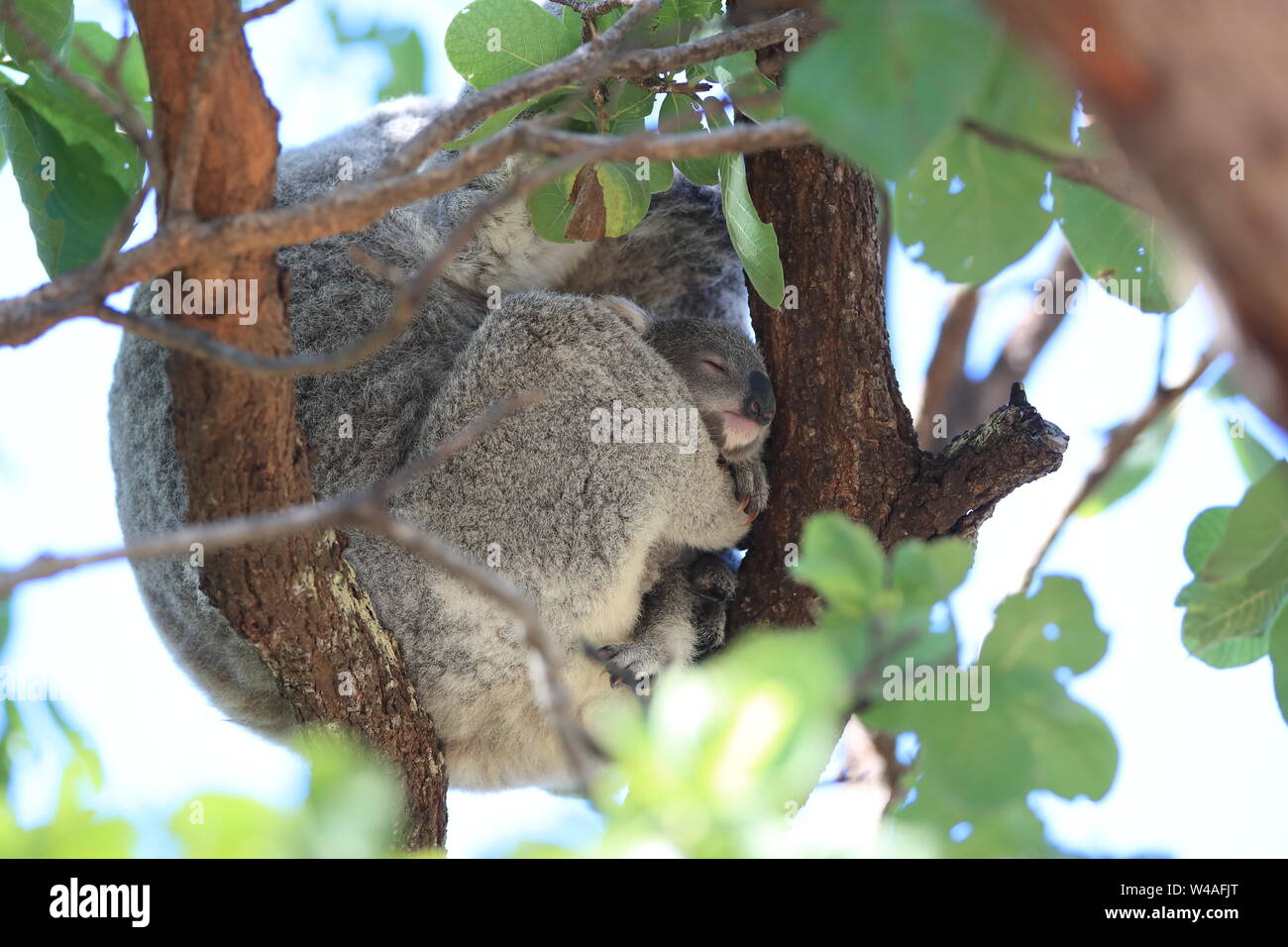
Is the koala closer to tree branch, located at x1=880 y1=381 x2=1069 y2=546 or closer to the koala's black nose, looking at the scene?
the koala's black nose

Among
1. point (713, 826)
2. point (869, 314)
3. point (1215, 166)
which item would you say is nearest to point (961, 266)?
point (869, 314)

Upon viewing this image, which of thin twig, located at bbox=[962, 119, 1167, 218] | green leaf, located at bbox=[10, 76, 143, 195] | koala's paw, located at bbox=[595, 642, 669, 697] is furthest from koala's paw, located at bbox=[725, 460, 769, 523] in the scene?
green leaf, located at bbox=[10, 76, 143, 195]

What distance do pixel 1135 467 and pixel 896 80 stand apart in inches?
168

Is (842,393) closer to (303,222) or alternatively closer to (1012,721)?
(303,222)

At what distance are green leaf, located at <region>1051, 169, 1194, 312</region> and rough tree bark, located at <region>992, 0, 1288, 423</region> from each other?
1395 millimetres

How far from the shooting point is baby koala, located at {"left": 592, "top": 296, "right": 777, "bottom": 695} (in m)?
3.52

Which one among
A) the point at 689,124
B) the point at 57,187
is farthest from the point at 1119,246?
the point at 57,187

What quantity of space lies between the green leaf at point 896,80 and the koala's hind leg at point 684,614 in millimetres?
2184

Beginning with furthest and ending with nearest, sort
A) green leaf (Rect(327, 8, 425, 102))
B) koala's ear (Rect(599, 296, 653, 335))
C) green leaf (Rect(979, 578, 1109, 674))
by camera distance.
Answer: green leaf (Rect(327, 8, 425, 102))
koala's ear (Rect(599, 296, 653, 335))
green leaf (Rect(979, 578, 1109, 674))

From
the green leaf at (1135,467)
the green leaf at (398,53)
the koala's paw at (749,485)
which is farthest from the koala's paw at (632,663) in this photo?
the green leaf at (398,53)

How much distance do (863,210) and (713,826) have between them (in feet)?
8.37

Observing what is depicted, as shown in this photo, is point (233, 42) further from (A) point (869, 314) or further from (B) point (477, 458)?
(A) point (869, 314)

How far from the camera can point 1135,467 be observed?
5336 millimetres

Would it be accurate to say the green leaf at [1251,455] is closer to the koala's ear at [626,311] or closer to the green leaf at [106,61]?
the koala's ear at [626,311]
